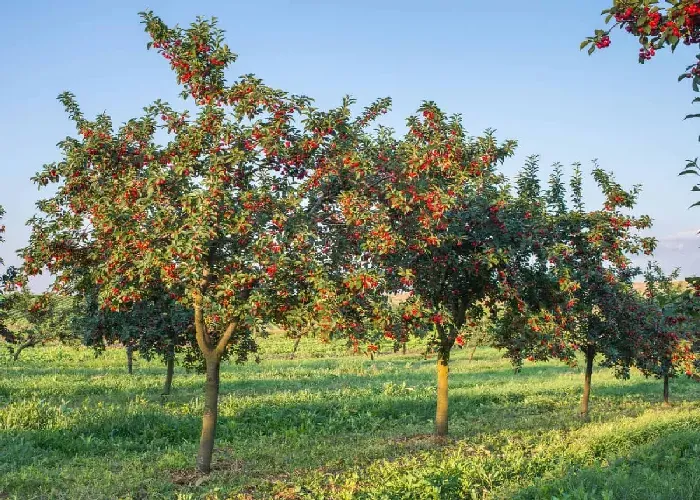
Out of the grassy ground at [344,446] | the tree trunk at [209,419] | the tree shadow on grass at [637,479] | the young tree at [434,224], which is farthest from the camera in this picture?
the tree trunk at [209,419]

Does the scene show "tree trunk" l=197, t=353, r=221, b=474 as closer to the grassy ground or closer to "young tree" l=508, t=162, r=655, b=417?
the grassy ground

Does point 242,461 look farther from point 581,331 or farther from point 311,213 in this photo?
point 581,331

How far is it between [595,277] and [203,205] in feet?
42.0

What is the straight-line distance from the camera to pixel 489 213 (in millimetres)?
15336

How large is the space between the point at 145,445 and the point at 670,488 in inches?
492

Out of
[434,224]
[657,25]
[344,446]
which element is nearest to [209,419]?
[344,446]

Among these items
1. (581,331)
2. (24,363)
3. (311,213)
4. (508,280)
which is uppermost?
(311,213)

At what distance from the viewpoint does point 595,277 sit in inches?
730

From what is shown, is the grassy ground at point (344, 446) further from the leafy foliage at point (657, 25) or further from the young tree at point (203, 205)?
the leafy foliage at point (657, 25)

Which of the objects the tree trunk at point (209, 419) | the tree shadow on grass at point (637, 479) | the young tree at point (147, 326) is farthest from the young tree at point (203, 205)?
the young tree at point (147, 326)

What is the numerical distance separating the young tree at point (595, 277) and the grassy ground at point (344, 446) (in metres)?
2.47

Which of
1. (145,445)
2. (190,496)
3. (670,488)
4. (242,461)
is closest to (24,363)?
(145,445)

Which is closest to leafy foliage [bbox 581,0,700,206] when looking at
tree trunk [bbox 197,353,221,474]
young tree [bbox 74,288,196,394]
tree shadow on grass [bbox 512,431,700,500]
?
tree shadow on grass [bbox 512,431,700,500]

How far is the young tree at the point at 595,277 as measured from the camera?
1708 cm
